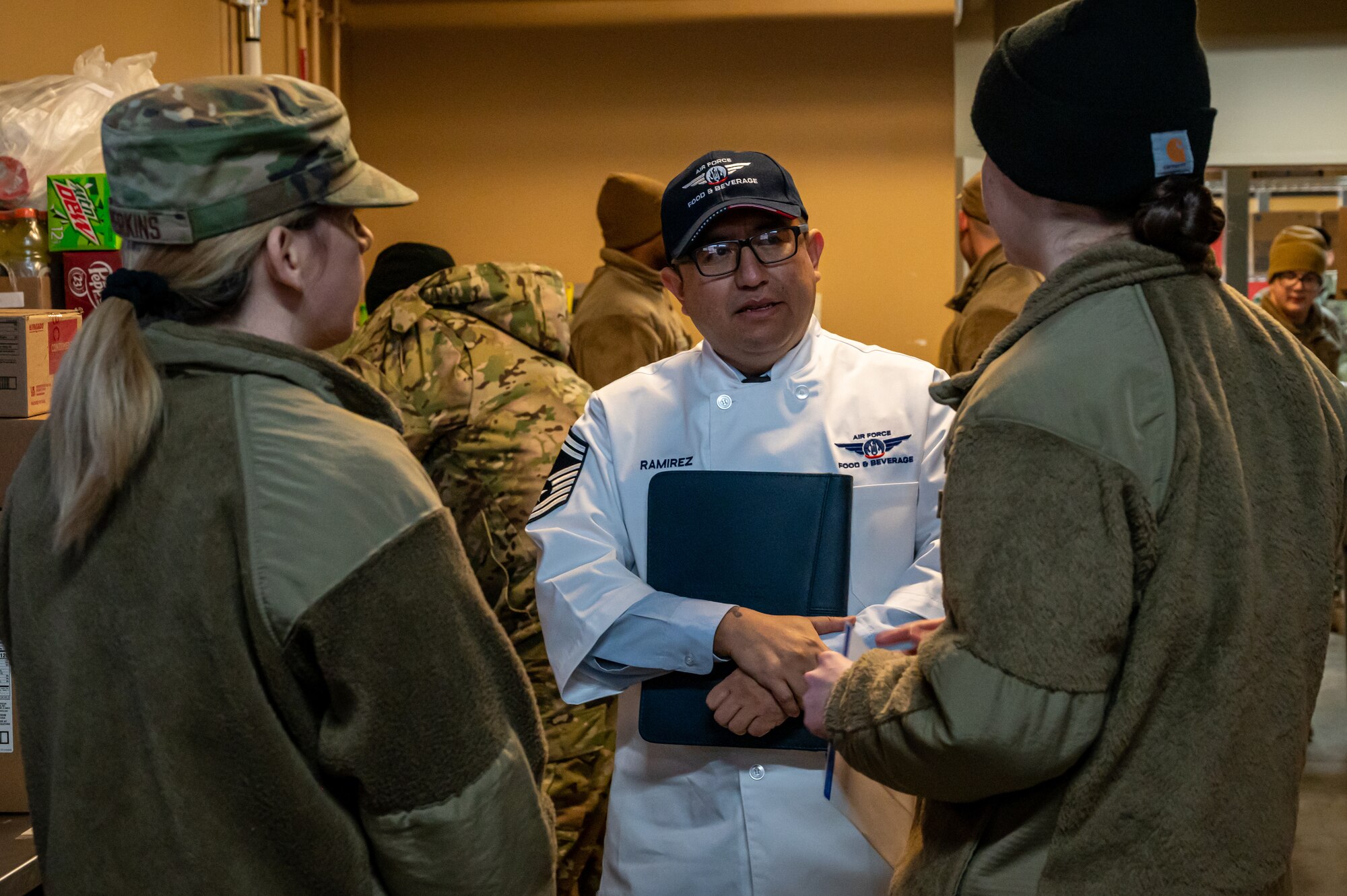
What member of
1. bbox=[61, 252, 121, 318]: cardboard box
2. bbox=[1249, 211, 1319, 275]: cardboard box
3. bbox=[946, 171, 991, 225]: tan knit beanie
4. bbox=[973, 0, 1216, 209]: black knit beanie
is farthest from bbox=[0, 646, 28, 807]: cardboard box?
bbox=[1249, 211, 1319, 275]: cardboard box

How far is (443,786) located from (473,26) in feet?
15.9

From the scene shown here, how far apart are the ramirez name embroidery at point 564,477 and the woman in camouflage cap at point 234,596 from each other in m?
0.61

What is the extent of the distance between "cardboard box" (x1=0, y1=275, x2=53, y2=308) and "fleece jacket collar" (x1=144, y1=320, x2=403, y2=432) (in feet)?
3.68

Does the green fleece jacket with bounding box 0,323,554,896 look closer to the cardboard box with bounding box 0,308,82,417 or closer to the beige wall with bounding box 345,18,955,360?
the cardboard box with bounding box 0,308,82,417

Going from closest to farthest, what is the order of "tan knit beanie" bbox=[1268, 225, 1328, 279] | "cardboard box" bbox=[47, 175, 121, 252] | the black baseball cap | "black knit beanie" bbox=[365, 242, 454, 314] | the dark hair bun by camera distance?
the dark hair bun < the black baseball cap < "cardboard box" bbox=[47, 175, 121, 252] < "black knit beanie" bbox=[365, 242, 454, 314] < "tan knit beanie" bbox=[1268, 225, 1328, 279]

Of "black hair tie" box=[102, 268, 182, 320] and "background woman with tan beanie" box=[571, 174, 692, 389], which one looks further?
"background woman with tan beanie" box=[571, 174, 692, 389]

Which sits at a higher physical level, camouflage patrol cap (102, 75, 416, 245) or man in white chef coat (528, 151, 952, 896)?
camouflage patrol cap (102, 75, 416, 245)

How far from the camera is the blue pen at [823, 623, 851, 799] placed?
142 cm

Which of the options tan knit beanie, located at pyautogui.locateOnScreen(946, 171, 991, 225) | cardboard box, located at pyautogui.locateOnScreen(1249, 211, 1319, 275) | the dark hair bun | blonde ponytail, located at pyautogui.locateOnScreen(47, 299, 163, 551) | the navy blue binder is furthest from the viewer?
cardboard box, located at pyautogui.locateOnScreen(1249, 211, 1319, 275)

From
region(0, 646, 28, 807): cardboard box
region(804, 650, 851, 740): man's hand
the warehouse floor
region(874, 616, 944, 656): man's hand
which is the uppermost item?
region(874, 616, 944, 656): man's hand

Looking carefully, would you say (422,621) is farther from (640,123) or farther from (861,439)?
(640,123)

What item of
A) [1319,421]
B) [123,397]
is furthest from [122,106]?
[1319,421]

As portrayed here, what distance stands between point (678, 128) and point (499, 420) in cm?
305

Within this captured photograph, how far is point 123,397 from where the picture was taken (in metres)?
0.97
